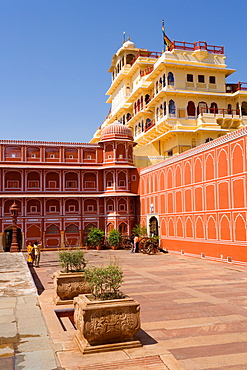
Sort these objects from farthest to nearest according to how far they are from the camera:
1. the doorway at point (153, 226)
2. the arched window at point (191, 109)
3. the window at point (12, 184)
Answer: the arched window at point (191, 109)
the window at point (12, 184)
the doorway at point (153, 226)

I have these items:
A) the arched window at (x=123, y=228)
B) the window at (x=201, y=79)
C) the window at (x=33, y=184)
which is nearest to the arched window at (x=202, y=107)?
the window at (x=201, y=79)

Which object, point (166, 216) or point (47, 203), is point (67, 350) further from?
point (47, 203)

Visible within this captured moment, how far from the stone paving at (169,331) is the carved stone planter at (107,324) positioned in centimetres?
14

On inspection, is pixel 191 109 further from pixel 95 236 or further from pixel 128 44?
pixel 128 44

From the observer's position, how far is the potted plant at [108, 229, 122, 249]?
32750 millimetres

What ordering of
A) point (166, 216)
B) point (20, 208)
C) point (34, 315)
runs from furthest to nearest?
point (20, 208) → point (166, 216) → point (34, 315)

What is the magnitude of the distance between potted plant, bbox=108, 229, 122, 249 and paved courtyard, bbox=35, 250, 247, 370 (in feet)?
60.5

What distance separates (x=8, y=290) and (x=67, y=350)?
17.3ft

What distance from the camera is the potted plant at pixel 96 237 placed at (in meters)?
33.3

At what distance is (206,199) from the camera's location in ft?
72.9

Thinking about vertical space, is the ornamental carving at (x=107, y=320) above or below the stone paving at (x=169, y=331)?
above

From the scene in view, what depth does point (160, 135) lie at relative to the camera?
35625 mm

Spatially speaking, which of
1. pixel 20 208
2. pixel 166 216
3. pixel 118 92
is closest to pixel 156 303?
pixel 166 216

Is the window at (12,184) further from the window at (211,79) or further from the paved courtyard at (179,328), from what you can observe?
A: the paved courtyard at (179,328)
